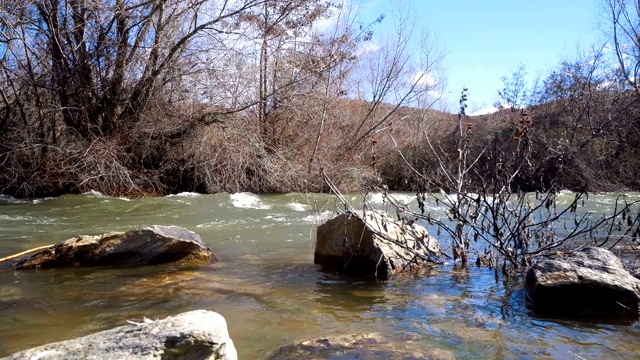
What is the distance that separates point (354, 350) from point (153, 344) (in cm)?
149

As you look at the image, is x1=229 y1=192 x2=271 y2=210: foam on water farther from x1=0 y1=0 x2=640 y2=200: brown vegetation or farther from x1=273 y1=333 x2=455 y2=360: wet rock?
x1=273 y1=333 x2=455 y2=360: wet rock

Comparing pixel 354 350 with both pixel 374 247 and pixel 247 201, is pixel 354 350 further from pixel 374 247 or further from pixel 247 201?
pixel 247 201

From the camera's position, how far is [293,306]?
15.0 ft

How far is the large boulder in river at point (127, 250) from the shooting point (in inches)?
239

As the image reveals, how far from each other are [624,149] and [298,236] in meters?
14.2

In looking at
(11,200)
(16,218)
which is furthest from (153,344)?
(11,200)

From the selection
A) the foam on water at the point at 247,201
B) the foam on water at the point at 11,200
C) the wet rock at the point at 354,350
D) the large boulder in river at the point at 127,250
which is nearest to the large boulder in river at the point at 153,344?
the wet rock at the point at 354,350

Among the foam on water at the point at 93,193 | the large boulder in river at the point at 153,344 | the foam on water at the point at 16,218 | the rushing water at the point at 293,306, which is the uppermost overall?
the foam on water at the point at 93,193

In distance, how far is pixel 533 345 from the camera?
3557 mm

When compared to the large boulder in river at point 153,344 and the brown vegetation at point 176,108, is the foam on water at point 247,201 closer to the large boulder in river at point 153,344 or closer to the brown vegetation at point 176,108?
the brown vegetation at point 176,108

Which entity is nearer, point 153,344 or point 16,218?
point 153,344

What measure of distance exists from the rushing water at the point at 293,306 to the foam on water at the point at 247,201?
444 cm

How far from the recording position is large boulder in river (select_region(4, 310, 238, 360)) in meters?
2.26

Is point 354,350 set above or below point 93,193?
below
